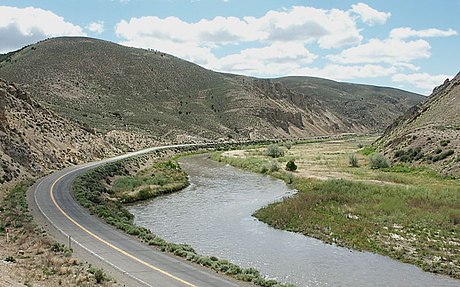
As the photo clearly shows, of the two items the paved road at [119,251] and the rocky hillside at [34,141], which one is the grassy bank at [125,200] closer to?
the paved road at [119,251]

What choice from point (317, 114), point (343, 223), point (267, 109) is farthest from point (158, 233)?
point (317, 114)

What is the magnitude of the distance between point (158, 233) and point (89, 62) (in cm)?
11838

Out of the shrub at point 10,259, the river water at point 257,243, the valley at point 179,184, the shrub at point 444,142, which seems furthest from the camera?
the shrub at point 444,142

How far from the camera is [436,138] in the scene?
5278cm

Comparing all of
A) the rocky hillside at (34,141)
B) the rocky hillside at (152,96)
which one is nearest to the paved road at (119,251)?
A: the rocky hillside at (34,141)

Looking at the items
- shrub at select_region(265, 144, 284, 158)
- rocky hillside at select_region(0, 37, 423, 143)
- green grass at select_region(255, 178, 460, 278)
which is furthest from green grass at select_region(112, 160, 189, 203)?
rocky hillside at select_region(0, 37, 423, 143)

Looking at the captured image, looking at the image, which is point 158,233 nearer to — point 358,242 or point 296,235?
point 296,235

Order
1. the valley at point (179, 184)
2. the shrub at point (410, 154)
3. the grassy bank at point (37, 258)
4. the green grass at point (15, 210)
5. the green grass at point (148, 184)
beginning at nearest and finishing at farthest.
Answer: the grassy bank at point (37, 258) < the valley at point (179, 184) < the green grass at point (15, 210) < the green grass at point (148, 184) < the shrub at point (410, 154)

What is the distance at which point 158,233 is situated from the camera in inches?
1064

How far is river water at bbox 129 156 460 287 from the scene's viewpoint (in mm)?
19484

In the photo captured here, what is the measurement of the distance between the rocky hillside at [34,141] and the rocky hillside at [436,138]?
3811cm

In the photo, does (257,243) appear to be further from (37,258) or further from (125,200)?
(125,200)

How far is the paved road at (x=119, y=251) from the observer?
16.4 m

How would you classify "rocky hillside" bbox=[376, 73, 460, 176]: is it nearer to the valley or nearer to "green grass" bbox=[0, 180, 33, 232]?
the valley
